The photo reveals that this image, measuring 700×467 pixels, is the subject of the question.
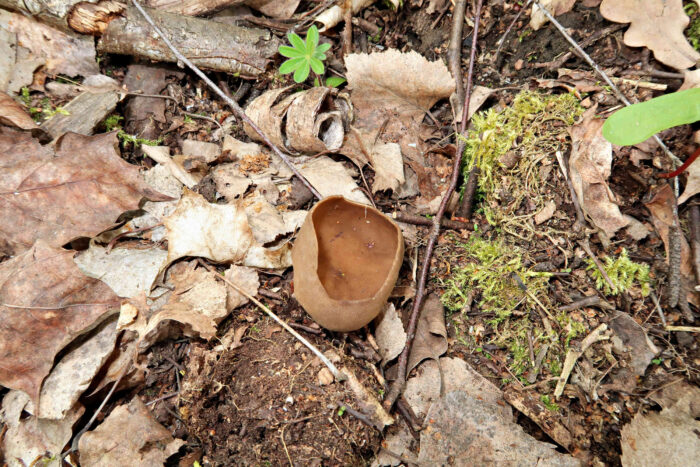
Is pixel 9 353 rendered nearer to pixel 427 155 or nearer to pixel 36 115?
pixel 36 115

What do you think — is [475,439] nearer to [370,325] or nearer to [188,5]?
[370,325]

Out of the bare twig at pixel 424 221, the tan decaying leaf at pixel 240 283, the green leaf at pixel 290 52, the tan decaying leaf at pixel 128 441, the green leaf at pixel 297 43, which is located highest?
the green leaf at pixel 297 43

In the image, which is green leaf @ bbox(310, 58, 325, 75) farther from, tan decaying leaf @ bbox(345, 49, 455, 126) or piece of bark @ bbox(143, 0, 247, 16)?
piece of bark @ bbox(143, 0, 247, 16)

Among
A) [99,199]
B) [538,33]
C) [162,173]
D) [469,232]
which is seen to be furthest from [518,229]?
[99,199]

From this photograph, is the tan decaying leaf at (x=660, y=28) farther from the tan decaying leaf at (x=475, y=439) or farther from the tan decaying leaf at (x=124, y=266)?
the tan decaying leaf at (x=124, y=266)

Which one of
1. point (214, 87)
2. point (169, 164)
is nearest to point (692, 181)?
point (214, 87)

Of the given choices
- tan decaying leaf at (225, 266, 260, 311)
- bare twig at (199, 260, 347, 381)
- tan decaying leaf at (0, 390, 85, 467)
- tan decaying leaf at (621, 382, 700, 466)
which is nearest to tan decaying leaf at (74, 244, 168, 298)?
bare twig at (199, 260, 347, 381)

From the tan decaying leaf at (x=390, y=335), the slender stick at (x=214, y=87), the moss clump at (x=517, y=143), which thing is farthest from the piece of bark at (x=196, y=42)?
the tan decaying leaf at (x=390, y=335)
